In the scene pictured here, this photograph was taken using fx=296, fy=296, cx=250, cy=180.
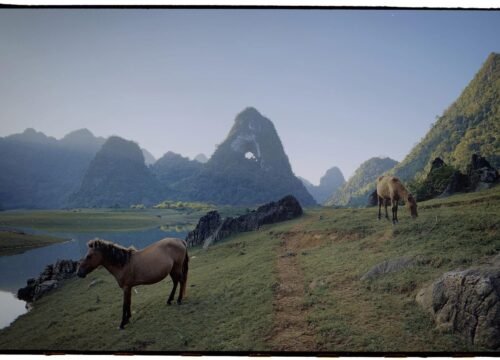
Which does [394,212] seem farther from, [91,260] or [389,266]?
[91,260]

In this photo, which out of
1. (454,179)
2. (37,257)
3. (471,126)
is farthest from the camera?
(37,257)

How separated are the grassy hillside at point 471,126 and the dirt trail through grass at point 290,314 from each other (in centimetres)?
1183

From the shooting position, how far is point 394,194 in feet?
46.1

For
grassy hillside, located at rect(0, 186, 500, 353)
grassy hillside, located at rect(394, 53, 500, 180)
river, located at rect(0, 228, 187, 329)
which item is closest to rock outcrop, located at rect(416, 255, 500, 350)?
grassy hillside, located at rect(0, 186, 500, 353)

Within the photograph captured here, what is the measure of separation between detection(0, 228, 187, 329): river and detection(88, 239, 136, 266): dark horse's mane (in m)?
7.16

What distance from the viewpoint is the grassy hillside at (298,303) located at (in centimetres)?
758

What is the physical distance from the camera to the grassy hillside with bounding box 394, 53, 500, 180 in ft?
52.3

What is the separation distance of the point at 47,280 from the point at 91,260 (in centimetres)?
1133

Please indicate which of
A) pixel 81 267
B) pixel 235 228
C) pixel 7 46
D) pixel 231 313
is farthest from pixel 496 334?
pixel 7 46

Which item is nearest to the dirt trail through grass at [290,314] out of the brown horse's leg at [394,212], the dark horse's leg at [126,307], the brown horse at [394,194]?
the dark horse's leg at [126,307]

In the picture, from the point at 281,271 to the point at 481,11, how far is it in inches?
485

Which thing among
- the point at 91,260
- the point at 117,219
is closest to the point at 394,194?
the point at 91,260

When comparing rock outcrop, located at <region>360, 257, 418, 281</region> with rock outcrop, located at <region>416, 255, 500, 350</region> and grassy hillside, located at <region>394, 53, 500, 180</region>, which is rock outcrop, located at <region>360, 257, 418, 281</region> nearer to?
rock outcrop, located at <region>416, 255, 500, 350</region>

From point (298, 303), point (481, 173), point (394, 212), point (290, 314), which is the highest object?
point (481, 173)
